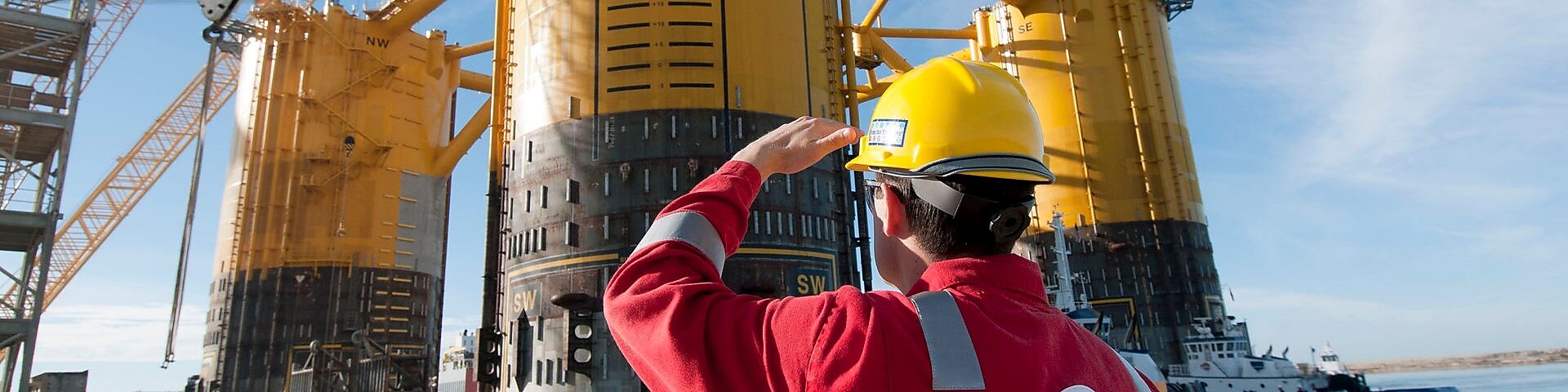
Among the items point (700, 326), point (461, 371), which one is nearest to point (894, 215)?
point (700, 326)

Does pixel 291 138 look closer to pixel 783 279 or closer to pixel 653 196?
pixel 653 196

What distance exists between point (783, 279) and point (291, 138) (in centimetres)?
2589

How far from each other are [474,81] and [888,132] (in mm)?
43134

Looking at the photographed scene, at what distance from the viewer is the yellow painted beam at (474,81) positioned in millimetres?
41981

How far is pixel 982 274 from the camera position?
2.15 m

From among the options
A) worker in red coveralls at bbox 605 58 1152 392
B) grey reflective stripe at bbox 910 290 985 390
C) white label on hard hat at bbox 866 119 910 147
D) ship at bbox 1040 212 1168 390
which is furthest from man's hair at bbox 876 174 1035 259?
ship at bbox 1040 212 1168 390

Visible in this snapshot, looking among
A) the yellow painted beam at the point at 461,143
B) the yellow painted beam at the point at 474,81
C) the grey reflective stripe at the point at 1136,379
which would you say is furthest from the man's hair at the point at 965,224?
the yellow painted beam at the point at 474,81

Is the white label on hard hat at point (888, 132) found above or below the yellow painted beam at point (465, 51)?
below

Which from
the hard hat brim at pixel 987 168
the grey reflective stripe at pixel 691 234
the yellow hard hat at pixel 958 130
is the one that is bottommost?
the grey reflective stripe at pixel 691 234

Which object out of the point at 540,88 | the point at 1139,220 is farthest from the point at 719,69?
the point at 1139,220

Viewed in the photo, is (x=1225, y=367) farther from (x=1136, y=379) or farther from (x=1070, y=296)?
(x=1136, y=379)

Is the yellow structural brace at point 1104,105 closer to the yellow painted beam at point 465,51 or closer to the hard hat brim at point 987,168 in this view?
the yellow painted beam at point 465,51

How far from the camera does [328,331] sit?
3356 cm

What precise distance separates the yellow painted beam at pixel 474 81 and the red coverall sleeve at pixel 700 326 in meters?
42.5
